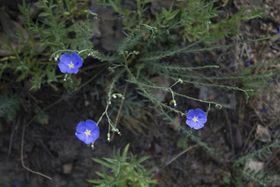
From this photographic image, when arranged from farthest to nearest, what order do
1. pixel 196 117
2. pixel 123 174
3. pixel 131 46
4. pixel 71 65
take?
1. pixel 131 46
2. pixel 196 117
3. pixel 123 174
4. pixel 71 65

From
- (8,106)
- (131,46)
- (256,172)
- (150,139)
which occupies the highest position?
(131,46)

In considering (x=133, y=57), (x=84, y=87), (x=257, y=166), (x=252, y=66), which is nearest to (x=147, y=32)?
(x=133, y=57)

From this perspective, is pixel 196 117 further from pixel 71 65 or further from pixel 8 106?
pixel 8 106

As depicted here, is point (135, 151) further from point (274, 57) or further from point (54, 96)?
point (274, 57)

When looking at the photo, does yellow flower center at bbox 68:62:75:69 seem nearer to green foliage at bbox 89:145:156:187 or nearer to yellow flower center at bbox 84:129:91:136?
yellow flower center at bbox 84:129:91:136

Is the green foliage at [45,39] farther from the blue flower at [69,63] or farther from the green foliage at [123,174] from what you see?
the green foliage at [123,174]

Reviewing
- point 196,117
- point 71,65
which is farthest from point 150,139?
point 71,65

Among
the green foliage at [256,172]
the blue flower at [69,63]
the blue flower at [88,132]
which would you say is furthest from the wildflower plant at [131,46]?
the green foliage at [256,172]
